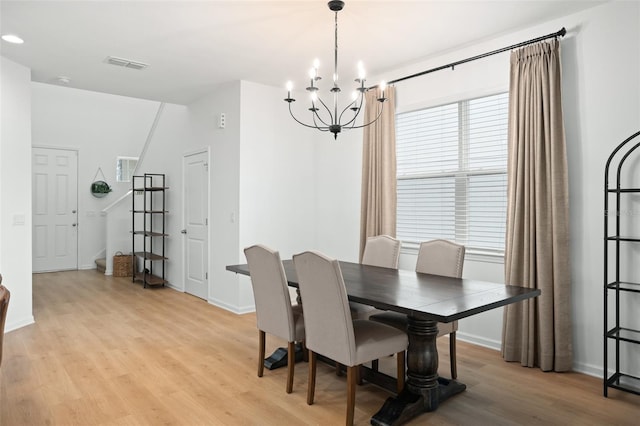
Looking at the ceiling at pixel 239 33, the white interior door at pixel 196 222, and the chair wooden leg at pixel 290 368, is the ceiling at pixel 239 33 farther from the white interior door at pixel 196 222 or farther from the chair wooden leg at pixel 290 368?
the chair wooden leg at pixel 290 368

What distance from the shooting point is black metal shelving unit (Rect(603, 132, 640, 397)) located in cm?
279

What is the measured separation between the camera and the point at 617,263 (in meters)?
2.80

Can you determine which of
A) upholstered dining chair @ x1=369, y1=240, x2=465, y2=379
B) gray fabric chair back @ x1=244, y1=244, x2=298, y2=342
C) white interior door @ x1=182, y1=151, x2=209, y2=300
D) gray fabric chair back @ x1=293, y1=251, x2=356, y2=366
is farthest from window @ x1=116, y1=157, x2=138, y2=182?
gray fabric chair back @ x1=293, y1=251, x2=356, y2=366

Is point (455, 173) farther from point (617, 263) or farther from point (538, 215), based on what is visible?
point (617, 263)

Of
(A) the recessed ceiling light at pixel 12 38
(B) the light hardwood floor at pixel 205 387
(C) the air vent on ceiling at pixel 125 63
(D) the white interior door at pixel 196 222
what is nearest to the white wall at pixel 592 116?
(B) the light hardwood floor at pixel 205 387

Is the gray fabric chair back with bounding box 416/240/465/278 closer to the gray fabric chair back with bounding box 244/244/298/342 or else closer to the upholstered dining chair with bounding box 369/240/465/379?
the upholstered dining chair with bounding box 369/240/465/379

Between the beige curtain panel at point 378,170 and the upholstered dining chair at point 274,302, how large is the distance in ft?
5.63

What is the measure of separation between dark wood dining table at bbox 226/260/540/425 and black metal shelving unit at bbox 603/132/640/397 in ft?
2.59

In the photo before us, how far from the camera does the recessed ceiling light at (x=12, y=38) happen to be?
3.60 metres

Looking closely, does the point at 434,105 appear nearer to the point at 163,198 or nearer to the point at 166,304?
the point at 166,304

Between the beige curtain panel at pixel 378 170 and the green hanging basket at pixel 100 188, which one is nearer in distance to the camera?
the beige curtain panel at pixel 378 170

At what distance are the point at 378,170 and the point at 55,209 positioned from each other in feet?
21.2

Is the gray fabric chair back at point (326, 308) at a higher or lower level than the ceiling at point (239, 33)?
lower

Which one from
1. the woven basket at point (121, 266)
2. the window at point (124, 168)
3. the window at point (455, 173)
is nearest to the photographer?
the window at point (455, 173)
